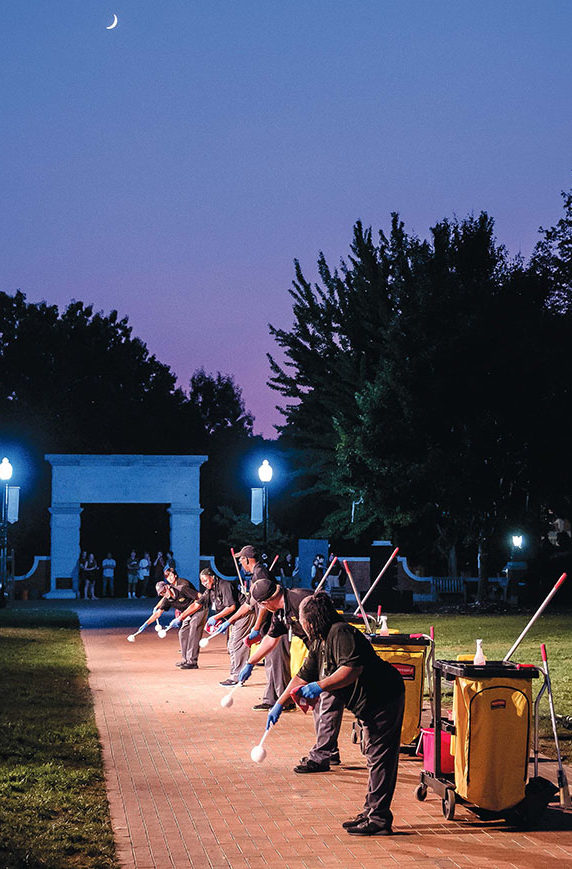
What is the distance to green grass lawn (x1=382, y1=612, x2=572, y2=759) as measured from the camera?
49.6 feet

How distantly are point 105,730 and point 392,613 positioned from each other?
23.8m

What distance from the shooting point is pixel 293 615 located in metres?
12.9

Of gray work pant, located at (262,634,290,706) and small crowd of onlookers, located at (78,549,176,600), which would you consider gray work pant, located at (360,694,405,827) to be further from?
small crowd of onlookers, located at (78,549,176,600)

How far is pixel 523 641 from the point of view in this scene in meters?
24.8

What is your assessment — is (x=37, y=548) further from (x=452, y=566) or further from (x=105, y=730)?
(x=105, y=730)

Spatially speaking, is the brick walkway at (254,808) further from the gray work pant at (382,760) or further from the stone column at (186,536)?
the stone column at (186,536)

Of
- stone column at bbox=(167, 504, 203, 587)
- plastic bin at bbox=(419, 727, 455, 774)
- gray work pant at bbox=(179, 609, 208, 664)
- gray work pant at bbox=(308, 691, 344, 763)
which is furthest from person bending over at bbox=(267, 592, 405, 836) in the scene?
stone column at bbox=(167, 504, 203, 587)

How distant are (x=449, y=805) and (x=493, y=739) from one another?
72 centimetres

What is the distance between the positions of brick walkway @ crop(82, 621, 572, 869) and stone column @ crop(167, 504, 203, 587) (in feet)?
102

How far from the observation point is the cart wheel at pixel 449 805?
29.1 feet

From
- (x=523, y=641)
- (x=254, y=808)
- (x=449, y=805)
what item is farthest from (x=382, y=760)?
(x=523, y=641)

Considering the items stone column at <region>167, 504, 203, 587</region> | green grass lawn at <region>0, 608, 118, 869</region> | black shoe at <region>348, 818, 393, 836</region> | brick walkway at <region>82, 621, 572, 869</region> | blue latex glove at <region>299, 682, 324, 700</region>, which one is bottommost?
green grass lawn at <region>0, 608, 118, 869</region>

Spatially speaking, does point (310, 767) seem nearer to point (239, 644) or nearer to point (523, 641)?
point (239, 644)

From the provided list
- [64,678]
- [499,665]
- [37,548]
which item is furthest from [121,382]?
[499,665]
